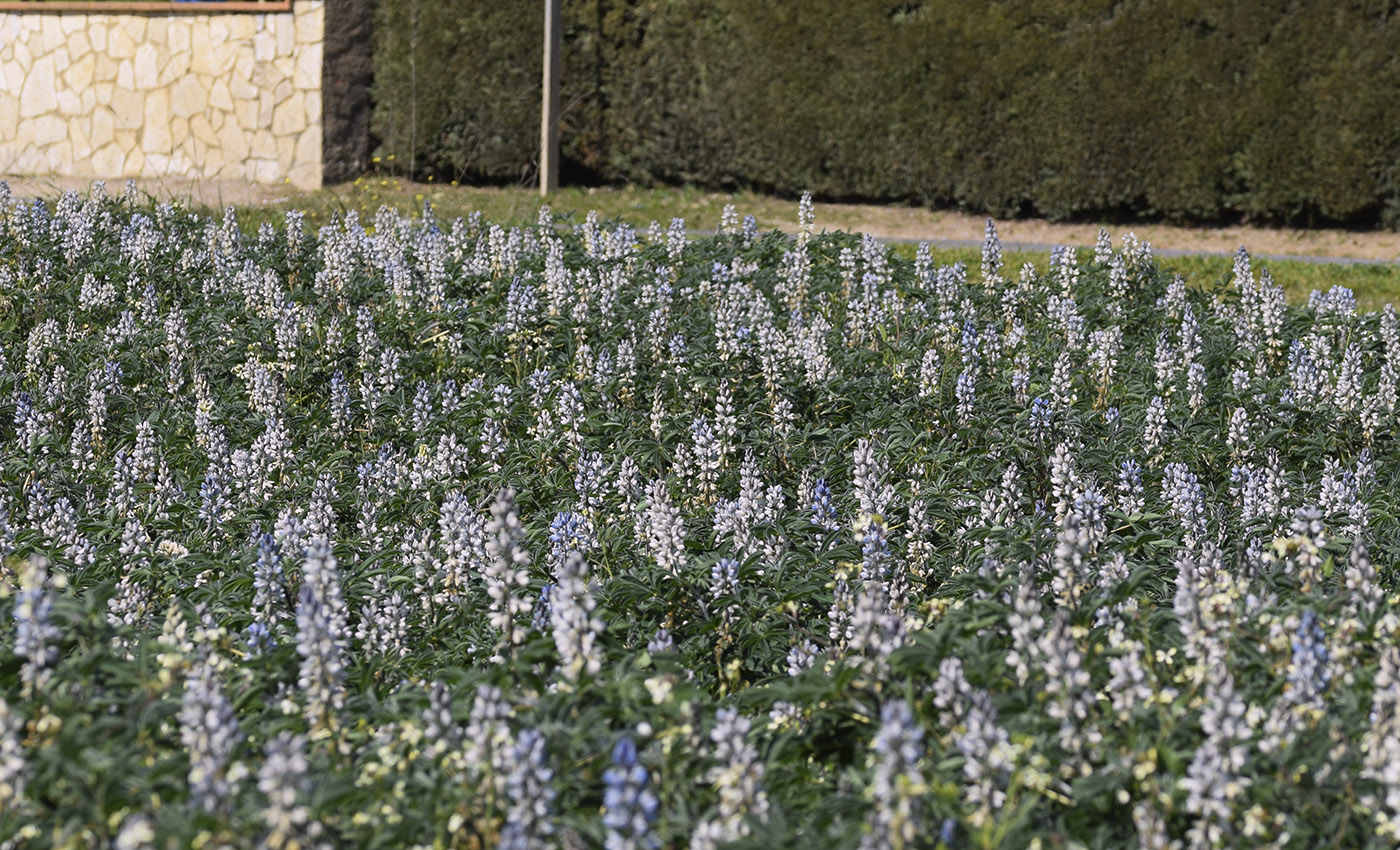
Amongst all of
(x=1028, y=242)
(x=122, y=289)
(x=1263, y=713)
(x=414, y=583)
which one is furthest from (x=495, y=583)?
(x=1028, y=242)

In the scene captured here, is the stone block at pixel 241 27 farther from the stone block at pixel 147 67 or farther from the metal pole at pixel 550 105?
the metal pole at pixel 550 105

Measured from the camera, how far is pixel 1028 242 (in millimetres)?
12938

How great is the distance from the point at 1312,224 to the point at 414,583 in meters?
11.2

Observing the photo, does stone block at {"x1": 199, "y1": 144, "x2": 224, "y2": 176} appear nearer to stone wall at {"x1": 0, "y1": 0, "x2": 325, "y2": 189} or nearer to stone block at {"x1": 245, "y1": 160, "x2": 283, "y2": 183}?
stone wall at {"x1": 0, "y1": 0, "x2": 325, "y2": 189}

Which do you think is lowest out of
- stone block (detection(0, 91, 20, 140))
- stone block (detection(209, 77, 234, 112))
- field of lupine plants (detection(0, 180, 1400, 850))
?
field of lupine plants (detection(0, 180, 1400, 850))

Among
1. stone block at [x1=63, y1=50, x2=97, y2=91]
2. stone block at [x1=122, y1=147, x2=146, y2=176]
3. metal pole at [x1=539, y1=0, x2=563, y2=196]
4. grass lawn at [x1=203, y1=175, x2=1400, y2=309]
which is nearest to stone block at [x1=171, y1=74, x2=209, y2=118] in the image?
stone block at [x1=122, y1=147, x2=146, y2=176]

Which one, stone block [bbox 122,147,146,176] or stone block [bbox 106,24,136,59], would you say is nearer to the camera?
stone block [bbox 106,24,136,59]

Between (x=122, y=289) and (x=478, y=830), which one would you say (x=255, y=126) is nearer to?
(x=122, y=289)

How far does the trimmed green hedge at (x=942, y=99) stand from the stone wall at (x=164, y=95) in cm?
92

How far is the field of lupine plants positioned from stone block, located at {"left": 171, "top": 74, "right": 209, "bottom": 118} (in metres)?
A: 7.32

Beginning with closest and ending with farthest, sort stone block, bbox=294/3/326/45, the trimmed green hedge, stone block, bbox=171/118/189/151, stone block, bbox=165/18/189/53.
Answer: the trimmed green hedge
stone block, bbox=294/3/326/45
stone block, bbox=165/18/189/53
stone block, bbox=171/118/189/151

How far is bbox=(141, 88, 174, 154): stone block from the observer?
15.8m

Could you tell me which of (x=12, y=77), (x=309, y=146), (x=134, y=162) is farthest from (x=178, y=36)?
(x=12, y=77)

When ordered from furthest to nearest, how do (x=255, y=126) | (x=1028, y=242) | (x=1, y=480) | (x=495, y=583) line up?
(x=255, y=126) < (x=1028, y=242) < (x=1, y=480) < (x=495, y=583)
